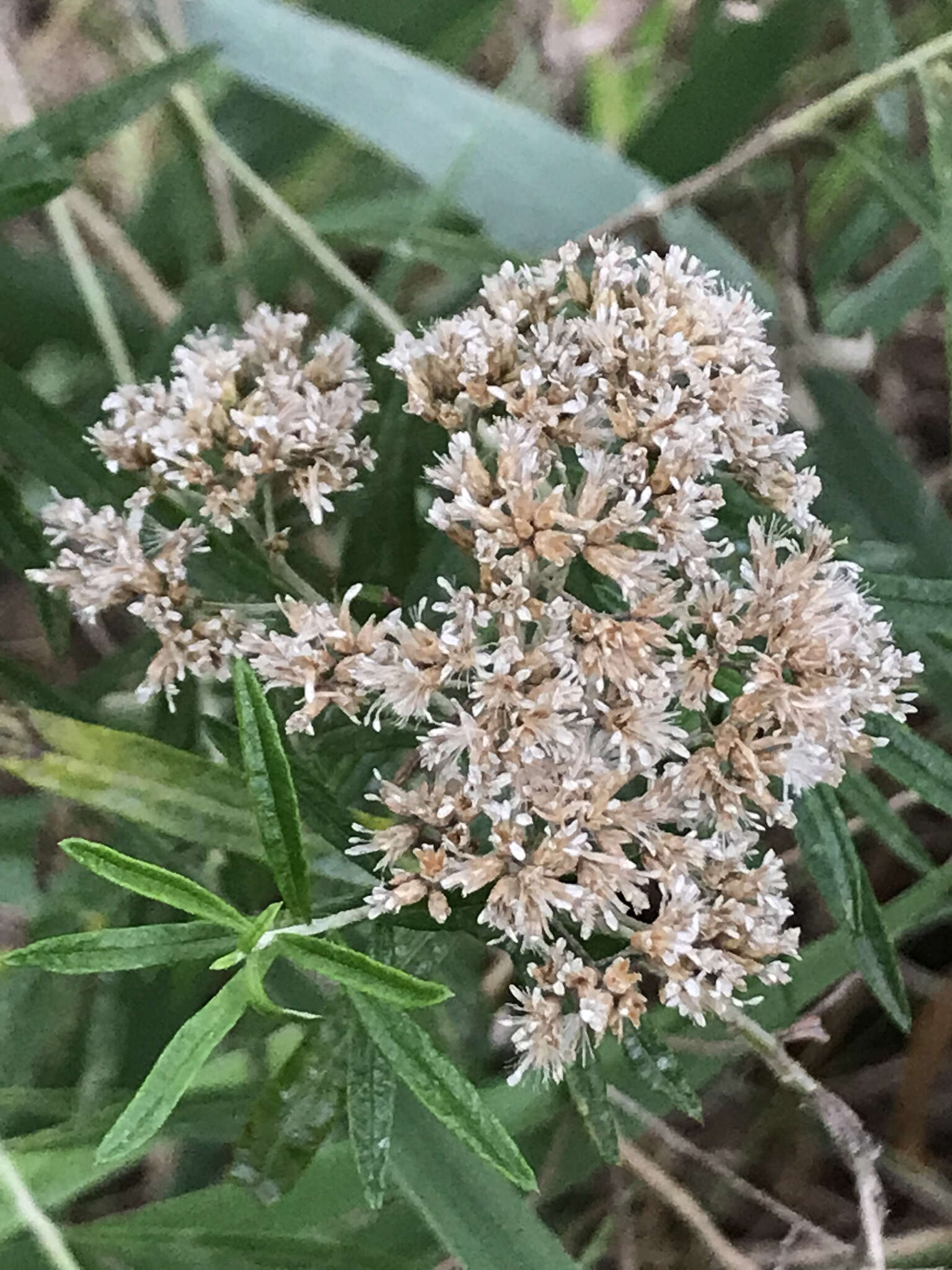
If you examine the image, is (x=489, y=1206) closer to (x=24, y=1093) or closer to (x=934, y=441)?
(x=24, y=1093)

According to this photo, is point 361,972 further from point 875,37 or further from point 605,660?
point 875,37

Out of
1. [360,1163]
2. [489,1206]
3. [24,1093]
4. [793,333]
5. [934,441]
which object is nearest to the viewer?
[360,1163]

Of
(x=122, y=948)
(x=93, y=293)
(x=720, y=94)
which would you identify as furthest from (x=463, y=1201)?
(x=720, y=94)

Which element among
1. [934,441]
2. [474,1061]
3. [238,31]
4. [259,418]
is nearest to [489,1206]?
[474,1061]

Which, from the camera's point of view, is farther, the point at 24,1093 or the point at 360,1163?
the point at 24,1093

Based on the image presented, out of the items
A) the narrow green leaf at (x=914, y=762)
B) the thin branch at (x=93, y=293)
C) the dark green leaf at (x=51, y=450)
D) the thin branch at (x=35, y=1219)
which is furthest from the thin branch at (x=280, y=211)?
the thin branch at (x=35, y=1219)

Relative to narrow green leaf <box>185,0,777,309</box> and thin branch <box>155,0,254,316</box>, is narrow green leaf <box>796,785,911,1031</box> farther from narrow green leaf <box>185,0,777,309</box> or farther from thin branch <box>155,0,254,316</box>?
thin branch <box>155,0,254,316</box>

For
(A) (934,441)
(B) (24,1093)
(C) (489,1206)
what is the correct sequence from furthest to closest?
(A) (934,441), (B) (24,1093), (C) (489,1206)

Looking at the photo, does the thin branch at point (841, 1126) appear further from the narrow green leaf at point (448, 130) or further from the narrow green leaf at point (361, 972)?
the narrow green leaf at point (448, 130)

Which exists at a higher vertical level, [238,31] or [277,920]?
[238,31]

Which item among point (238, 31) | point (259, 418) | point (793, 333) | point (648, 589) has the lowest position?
point (648, 589)
